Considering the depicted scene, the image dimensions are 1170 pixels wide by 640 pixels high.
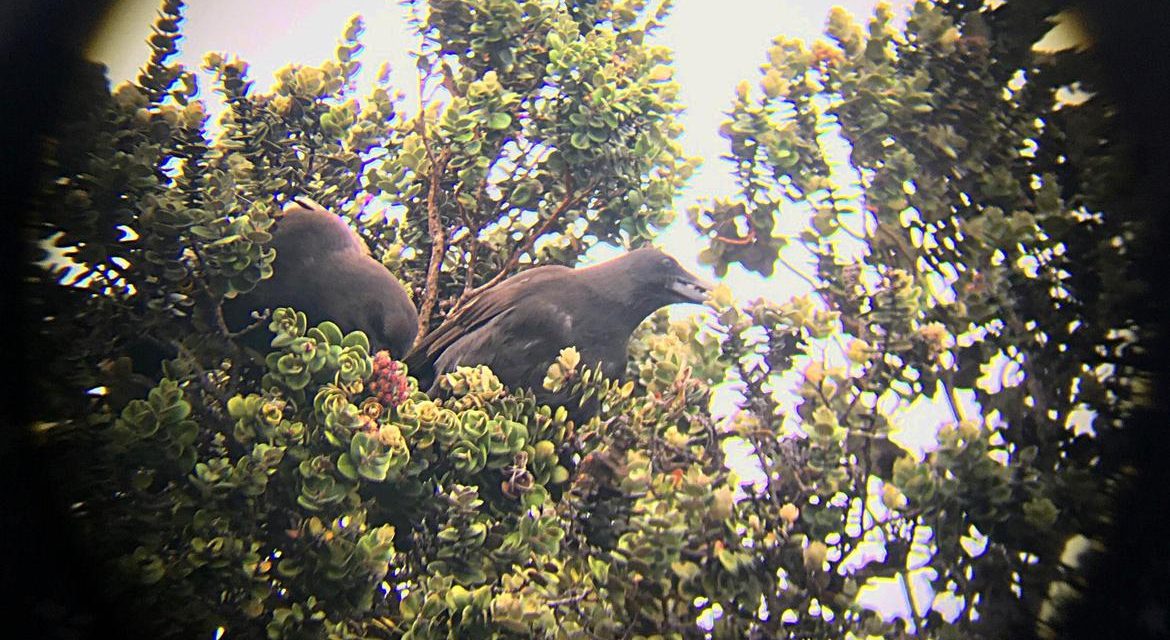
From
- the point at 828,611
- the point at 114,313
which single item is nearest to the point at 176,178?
the point at 114,313

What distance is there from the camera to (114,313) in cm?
116

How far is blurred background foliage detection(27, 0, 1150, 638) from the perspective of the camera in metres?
1.06

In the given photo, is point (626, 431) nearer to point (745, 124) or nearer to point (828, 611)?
point (828, 611)

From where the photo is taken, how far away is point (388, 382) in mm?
1216

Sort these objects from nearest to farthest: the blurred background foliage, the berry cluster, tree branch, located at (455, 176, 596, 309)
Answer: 1. the blurred background foliage
2. the berry cluster
3. tree branch, located at (455, 176, 596, 309)

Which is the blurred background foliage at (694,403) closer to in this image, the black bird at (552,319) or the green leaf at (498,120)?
the black bird at (552,319)

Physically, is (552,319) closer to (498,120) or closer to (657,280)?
(657,280)

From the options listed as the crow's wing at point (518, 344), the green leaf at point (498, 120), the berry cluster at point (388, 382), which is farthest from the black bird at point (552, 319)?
the green leaf at point (498, 120)

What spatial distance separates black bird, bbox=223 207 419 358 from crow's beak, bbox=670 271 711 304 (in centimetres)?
47

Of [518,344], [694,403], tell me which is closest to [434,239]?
[518,344]

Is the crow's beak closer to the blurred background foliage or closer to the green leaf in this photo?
the blurred background foliage

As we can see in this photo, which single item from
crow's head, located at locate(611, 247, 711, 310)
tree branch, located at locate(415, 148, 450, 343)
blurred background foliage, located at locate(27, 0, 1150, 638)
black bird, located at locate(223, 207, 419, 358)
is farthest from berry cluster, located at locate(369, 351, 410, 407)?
crow's head, located at locate(611, 247, 711, 310)

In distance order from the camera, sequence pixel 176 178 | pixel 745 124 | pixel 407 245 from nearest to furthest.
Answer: pixel 176 178
pixel 745 124
pixel 407 245

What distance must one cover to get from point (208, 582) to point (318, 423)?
0.81 ft
